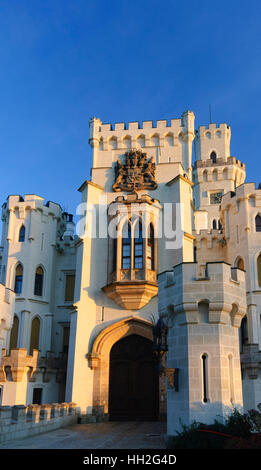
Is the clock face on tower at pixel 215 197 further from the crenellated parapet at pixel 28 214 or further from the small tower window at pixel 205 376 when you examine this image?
the small tower window at pixel 205 376

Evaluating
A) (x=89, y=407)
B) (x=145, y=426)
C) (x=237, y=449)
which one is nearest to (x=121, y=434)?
(x=145, y=426)

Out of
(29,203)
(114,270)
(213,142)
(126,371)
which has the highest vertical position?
(213,142)

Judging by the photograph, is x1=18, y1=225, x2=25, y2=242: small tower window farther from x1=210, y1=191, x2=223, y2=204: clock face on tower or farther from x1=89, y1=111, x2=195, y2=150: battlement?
x1=210, y1=191, x2=223, y2=204: clock face on tower

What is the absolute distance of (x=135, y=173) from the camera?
1064 inches

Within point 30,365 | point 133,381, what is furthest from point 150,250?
point 30,365

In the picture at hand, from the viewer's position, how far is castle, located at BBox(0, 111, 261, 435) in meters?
23.3

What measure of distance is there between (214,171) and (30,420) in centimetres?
3973

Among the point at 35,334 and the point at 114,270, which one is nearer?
the point at 114,270

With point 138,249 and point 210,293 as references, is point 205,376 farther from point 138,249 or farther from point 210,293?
point 138,249

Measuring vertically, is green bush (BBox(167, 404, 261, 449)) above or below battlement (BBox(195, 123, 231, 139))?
below

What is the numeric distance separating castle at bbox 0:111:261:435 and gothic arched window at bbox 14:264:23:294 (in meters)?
0.07

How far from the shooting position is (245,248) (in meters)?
25.2

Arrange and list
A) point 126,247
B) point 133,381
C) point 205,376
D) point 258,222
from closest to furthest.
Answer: point 205,376 < point 133,381 < point 126,247 < point 258,222

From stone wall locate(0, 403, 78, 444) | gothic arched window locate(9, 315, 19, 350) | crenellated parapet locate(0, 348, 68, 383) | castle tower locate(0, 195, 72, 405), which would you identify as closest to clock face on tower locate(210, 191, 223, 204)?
castle tower locate(0, 195, 72, 405)
